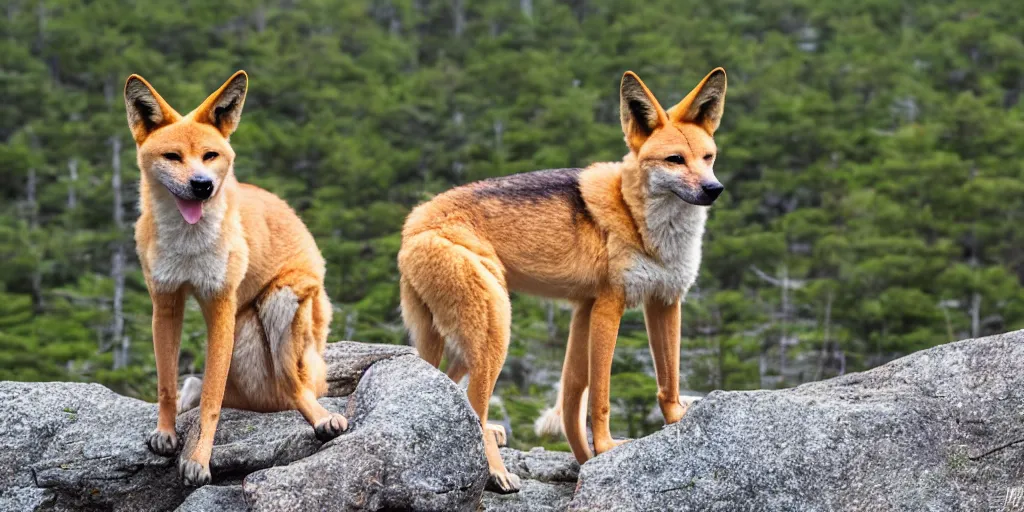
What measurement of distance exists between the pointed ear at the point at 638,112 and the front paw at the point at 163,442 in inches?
187

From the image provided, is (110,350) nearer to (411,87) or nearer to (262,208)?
(262,208)

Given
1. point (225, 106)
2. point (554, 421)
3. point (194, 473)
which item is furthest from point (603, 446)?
point (225, 106)

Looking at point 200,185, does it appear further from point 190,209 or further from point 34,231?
point 34,231

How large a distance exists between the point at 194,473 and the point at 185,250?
1767 mm

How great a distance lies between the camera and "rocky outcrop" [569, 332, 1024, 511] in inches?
327

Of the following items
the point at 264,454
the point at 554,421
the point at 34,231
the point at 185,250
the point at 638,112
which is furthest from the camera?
the point at 34,231

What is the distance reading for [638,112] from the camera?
9.60m

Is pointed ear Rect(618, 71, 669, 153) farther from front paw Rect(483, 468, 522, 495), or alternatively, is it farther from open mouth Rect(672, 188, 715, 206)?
front paw Rect(483, 468, 522, 495)

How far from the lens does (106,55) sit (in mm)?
→ 77625

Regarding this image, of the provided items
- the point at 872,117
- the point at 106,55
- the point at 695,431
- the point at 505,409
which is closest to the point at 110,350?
the point at 505,409

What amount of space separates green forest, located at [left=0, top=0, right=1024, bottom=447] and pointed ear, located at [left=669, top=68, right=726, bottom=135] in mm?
13200

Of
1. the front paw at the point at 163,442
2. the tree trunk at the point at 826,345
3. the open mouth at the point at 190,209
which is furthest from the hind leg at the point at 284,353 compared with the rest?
the tree trunk at the point at 826,345

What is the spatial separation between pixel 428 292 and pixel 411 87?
244ft

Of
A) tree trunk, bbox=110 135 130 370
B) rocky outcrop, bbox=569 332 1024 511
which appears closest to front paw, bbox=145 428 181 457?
rocky outcrop, bbox=569 332 1024 511
